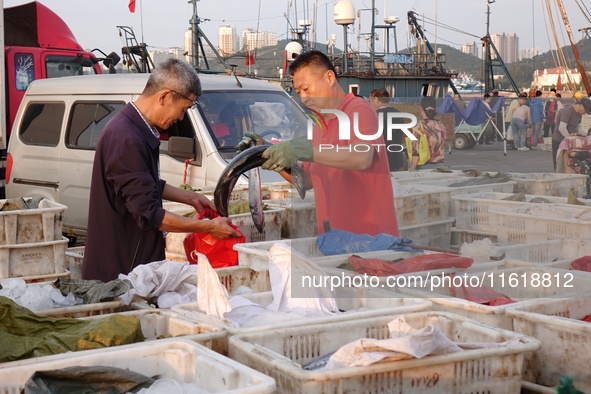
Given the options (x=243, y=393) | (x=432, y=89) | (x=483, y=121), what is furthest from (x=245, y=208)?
(x=432, y=89)

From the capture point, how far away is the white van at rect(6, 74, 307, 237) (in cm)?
859

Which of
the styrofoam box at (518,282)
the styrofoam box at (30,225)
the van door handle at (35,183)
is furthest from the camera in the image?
the van door handle at (35,183)

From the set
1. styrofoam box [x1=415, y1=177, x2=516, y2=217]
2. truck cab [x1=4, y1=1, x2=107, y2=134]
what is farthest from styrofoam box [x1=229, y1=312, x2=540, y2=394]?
truck cab [x1=4, y1=1, x2=107, y2=134]

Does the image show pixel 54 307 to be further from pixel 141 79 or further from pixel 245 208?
pixel 141 79

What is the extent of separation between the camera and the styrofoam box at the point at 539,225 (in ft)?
18.7

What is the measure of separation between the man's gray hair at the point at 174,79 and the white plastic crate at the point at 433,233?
2601 mm

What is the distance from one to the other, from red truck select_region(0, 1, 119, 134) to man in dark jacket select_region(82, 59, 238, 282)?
8.93 metres

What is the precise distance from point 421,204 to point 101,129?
399 cm

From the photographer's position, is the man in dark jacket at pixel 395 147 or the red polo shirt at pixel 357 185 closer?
the red polo shirt at pixel 357 185

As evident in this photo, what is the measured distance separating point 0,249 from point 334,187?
8.18 feet

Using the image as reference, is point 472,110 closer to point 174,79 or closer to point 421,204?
point 421,204

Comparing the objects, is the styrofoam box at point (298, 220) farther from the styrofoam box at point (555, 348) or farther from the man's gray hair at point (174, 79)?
the styrofoam box at point (555, 348)

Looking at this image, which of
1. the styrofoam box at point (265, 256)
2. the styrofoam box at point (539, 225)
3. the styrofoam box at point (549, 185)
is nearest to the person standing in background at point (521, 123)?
the styrofoam box at point (549, 185)

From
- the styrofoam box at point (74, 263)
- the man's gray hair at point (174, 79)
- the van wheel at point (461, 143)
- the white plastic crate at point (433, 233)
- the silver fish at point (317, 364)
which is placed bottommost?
the styrofoam box at point (74, 263)
